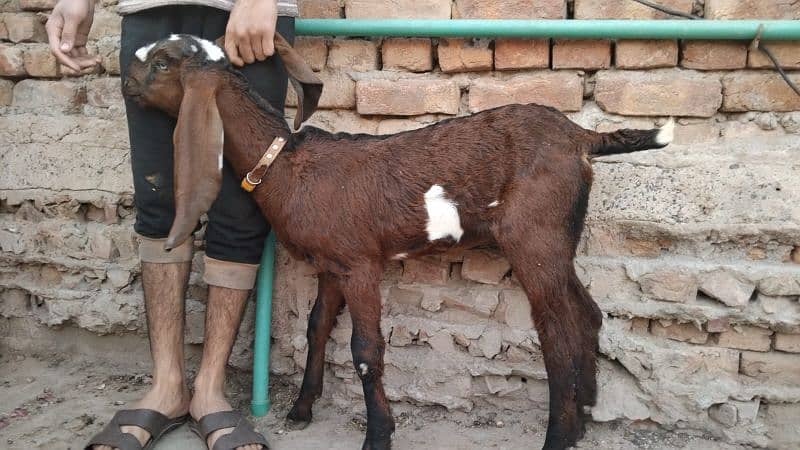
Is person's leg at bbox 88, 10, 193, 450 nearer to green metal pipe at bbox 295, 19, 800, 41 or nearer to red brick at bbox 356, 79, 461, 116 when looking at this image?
green metal pipe at bbox 295, 19, 800, 41

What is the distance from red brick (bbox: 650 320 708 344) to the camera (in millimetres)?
2531

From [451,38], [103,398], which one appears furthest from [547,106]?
[103,398]

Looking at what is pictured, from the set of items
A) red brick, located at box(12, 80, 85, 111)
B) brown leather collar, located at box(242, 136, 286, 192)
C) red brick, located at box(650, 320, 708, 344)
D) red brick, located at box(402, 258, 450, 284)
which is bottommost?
red brick, located at box(650, 320, 708, 344)

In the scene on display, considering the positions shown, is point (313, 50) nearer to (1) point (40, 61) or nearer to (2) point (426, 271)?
(2) point (426, 271)

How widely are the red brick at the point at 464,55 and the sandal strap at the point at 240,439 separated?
5.09 feet

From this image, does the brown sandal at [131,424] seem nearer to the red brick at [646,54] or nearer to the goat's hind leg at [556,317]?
the goat's hind leg at [556,317]

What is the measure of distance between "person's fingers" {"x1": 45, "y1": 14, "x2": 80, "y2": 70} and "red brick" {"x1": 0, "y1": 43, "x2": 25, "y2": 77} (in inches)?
30.5

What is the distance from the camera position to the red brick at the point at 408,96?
2635mm

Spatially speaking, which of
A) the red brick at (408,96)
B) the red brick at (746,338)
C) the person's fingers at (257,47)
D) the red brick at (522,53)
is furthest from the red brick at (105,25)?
the red brick at (746,338)

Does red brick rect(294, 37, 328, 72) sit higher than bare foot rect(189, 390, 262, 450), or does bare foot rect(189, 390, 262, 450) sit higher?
red brick rect(294, 37, 328, 72)

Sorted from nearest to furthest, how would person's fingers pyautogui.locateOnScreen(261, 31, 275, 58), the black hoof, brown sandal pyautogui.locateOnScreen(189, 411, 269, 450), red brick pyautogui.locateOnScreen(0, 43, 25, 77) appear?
1. person's fingers pyautogui.locateOnScreen(261, 31, 275, 58)
2. brown sandal pyautogui.locateOnScreen(189, 411, 269, 450)
3. the black hoof
4. red brick pyautogui.locateOnScreen(0, 43, 25, 77)

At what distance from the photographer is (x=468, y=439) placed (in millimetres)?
2596

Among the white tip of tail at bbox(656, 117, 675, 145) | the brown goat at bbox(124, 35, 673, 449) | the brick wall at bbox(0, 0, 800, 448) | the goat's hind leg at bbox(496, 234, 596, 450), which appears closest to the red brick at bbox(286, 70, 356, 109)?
the brick wall at bbox(0, 0, 800, 448)

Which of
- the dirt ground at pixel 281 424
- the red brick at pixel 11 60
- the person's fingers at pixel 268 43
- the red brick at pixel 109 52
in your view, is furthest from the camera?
the red brick at pixel 11 60
